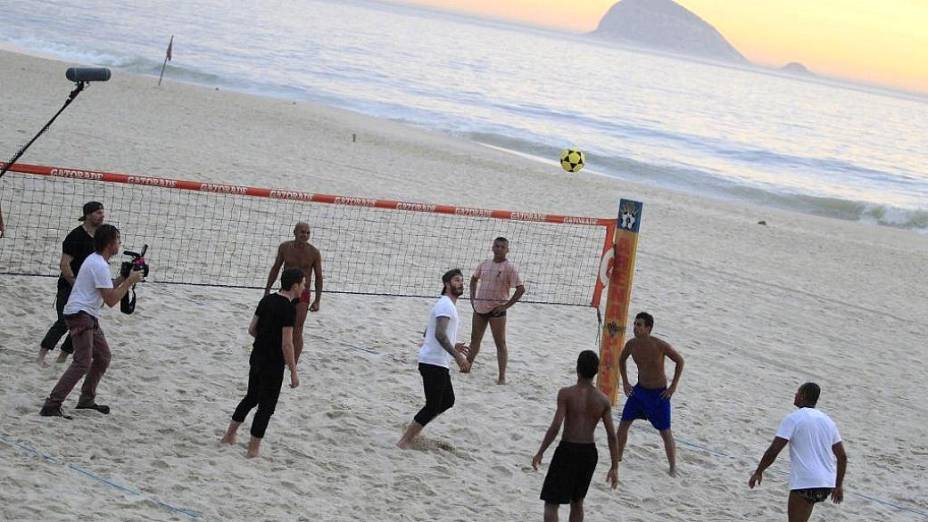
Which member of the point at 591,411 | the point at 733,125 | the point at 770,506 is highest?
the point at 733,125

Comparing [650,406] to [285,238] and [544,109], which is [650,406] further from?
[544,109]

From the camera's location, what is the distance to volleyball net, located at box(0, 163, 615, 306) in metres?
11.4

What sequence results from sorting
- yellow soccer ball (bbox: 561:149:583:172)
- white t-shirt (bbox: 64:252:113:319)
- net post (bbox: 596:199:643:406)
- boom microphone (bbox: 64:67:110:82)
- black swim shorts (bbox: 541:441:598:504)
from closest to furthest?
black swim shorts (bbox: 541:441:598:504), white t-shirt (bbox: 64:252:113:319), boom microphone (bbox: 64:67:110:82), net post (bbox: 596:199:643:406), yellow soccer ball (bbox: 561:149:583:172)

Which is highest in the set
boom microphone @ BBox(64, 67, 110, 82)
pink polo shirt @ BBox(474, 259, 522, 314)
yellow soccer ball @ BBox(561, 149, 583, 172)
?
yellow soccer ball @ BBox(561, 149, 583, 172)

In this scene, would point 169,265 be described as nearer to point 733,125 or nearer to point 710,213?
point 710,213

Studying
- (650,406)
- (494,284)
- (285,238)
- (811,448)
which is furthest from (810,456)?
(285,238)

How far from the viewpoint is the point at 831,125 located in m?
84.4

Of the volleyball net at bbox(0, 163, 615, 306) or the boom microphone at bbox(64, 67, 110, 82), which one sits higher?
the boom microphone at bbox(64, 67, 110, 82)

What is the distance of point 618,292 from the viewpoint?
9625 millimetres

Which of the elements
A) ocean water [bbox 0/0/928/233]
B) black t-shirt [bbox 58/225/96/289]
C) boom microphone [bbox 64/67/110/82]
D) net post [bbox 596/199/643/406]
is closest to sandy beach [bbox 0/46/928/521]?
net post [bbox 596/199/643/406]

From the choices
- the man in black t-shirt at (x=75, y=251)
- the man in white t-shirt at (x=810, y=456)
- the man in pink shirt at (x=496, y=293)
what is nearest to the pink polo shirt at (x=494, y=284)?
the man in pink shirt at (x=496, y=293)

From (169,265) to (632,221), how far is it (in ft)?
18.0

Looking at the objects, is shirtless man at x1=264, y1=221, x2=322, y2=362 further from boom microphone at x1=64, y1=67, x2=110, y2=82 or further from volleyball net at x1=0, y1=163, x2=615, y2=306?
boom microphone at x1=64, y1=67, x2=110, y2=82

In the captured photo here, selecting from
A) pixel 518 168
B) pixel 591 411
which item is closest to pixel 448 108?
pixel 518 168
